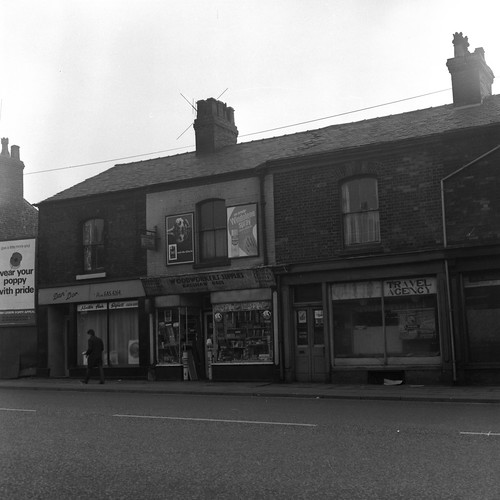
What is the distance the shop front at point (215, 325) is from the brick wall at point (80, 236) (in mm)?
1389

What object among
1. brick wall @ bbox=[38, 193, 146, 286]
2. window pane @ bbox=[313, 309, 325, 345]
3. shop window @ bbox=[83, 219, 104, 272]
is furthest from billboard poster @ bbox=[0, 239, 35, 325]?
window pane @ bbox=[313, 309, 325, 345]

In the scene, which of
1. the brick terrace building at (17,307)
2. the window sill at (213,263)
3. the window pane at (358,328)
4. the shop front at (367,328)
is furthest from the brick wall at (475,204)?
the brick terrace building at (17,307)

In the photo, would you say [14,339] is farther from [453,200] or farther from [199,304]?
[453,200]

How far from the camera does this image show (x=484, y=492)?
6.12m

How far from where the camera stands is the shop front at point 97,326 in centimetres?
2275

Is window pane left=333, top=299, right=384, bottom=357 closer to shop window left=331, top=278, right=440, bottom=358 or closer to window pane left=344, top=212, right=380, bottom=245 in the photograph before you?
shop window left=331, top=278, right=440, bottom=358

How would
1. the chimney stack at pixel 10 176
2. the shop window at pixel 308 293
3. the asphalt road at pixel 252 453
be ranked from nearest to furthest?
the asphalt road at pixel 252 453 < the shop window at pixel 308 293 < the chimney stack at pixel 10 176

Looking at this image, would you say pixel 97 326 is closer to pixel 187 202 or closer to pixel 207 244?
pixel 207 244

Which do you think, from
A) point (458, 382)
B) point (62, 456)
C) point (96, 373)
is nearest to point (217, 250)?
point (96, 373)

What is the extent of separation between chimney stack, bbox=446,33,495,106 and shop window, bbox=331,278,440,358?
19.6ft

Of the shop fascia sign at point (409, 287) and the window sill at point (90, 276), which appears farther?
the window sill at point (90, 276)

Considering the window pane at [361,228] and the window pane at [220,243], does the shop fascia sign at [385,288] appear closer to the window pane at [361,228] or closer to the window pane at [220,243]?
the window pane at [361,228]

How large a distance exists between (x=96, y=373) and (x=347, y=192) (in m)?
10.6

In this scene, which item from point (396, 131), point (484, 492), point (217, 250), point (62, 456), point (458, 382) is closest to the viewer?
point (484, 492)
